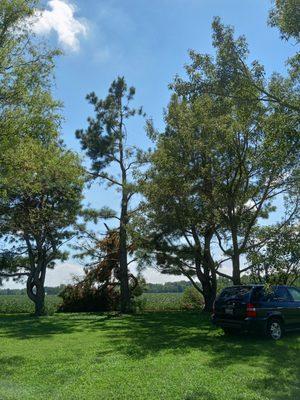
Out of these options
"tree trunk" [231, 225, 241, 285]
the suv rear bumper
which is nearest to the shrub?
"tree trunk" [231, 225, 241, 285]

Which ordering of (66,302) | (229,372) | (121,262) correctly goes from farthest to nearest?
1. (66,302)
2. (121,262)
3. (229,372)

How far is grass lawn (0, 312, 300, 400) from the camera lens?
727cm

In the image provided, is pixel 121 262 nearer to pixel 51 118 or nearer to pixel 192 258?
pixel 192 258

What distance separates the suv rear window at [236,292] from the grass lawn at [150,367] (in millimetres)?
1252

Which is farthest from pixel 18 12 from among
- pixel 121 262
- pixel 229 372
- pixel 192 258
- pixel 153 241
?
pixel 121 262

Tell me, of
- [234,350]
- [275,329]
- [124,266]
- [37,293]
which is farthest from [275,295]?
[37,293]

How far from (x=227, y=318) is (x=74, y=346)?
4.70m

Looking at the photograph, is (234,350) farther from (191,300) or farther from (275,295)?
(191,300)

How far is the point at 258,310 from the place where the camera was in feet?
42.9

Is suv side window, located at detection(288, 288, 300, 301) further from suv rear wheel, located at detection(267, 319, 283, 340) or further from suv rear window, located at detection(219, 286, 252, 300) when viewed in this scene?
suv rear window, located at detection(219, 286, 252, 300)

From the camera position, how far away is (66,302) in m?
34.1

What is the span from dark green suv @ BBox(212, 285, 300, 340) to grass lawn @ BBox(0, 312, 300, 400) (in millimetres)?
409

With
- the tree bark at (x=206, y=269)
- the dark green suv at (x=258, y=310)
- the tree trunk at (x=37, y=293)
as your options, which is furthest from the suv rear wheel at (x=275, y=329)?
the tree trunk at (x=37, y=293)

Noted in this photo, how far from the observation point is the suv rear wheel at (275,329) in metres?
13.2
